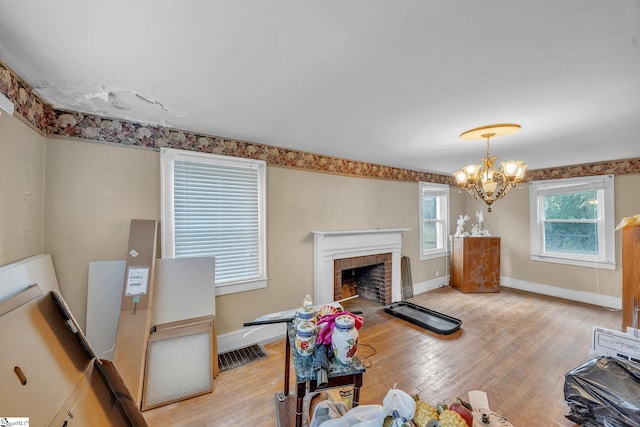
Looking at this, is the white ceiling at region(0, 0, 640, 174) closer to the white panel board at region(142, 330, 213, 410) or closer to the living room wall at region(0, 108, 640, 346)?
the living room wall at region(0, 108, 640, 346)

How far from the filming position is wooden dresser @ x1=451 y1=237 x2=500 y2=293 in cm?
476

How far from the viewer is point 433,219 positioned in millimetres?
5148

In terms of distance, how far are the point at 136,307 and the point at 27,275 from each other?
0.71 m

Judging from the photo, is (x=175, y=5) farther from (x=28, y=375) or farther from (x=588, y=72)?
(x=588, y=72)

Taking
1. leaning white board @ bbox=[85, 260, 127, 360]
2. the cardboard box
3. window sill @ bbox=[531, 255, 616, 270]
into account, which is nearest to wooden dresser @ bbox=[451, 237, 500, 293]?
window sill @ bbox=[531, 255, 616, 270]

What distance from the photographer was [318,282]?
333 cm

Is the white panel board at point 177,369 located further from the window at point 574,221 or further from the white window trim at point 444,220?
the window at point 574,221

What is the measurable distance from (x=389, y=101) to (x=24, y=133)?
2.53 meters

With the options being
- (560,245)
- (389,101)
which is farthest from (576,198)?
(389,101)

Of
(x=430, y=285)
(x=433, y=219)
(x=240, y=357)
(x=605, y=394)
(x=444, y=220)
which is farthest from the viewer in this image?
(x=444, y=220)

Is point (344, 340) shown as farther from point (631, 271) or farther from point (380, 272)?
point (631, 271)

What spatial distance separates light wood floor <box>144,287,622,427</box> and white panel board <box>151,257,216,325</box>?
0.67 metres

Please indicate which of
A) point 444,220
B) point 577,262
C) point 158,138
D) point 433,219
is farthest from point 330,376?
point 577,262

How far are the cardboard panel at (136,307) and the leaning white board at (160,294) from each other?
14cm
